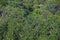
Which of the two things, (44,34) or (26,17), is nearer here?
(44,34)

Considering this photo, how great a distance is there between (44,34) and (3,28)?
63cm

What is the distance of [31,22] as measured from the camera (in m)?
3.02

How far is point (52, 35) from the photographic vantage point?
280 centimetres

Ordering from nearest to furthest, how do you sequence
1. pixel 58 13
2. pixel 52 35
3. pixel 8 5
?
pixel 52 35, pixel 58 13, pixel 8 5

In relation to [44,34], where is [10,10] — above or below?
above

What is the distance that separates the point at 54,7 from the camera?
310 cm

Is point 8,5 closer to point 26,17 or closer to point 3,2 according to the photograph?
point 3,2

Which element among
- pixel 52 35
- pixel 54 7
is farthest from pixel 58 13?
pixel 52 35

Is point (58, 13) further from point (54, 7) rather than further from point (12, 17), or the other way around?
point (12, 17)

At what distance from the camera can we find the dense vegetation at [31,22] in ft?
9.39

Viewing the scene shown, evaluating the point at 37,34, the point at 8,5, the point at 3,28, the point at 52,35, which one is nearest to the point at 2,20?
the point at 3,28

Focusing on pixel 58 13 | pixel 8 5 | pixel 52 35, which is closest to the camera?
pixel 52 35

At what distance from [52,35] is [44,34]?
0.40 feet

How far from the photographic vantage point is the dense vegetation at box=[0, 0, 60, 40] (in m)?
2.86
